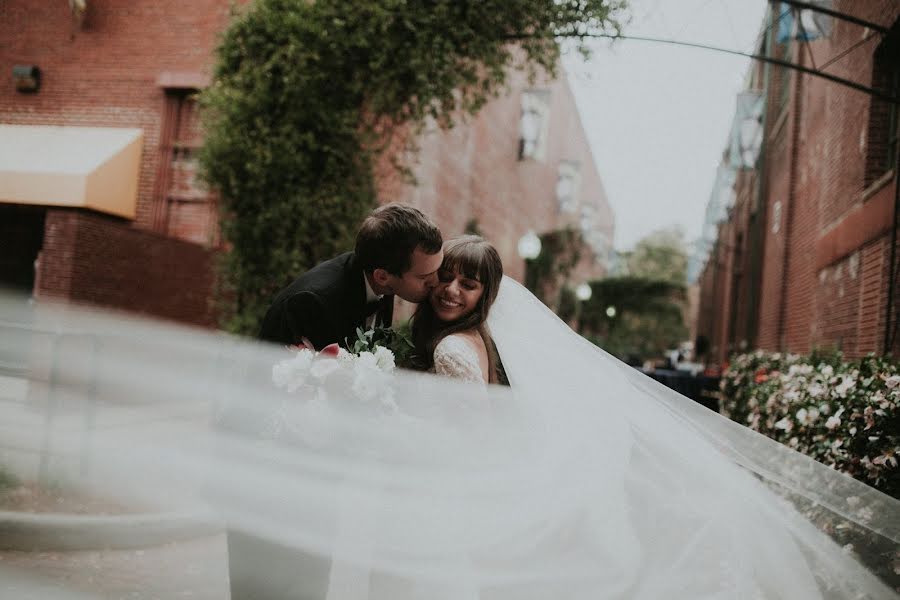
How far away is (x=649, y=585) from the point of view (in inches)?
125

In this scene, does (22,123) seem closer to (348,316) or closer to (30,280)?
(30,280)

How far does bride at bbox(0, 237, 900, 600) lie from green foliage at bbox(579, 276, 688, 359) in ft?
114

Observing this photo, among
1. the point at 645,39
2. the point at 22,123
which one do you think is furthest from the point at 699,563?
the point at 22,123

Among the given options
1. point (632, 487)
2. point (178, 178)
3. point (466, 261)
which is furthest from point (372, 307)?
point (178, 178)

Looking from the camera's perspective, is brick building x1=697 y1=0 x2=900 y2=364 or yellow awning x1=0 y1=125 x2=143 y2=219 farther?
yellow awning x1=0 y1=125 x2=143 y2=219

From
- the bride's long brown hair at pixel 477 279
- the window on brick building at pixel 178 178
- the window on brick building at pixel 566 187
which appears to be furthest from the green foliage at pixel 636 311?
the bride's long brown hair at pixel 477 279

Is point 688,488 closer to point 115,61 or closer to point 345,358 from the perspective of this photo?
point 345,358

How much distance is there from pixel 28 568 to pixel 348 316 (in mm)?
2845

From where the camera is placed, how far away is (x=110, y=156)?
11.6 meters

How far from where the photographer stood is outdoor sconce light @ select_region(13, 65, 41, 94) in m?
12.0

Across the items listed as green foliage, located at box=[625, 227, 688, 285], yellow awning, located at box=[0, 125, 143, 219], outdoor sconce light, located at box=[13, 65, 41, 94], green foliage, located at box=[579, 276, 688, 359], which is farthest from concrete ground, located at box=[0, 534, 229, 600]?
green foliage, located at box=[625, 227, 688, 285]

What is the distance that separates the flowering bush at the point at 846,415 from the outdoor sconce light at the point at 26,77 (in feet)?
38.0

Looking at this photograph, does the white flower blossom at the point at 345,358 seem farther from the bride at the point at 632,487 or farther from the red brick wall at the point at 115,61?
the red brick wall at the point at 115,61

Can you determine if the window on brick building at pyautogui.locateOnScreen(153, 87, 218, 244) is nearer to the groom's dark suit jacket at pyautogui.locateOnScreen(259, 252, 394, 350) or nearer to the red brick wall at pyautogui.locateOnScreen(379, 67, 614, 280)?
the red brick wall at pyautogui.locateOnScreen(379, 67, 614, 280)
